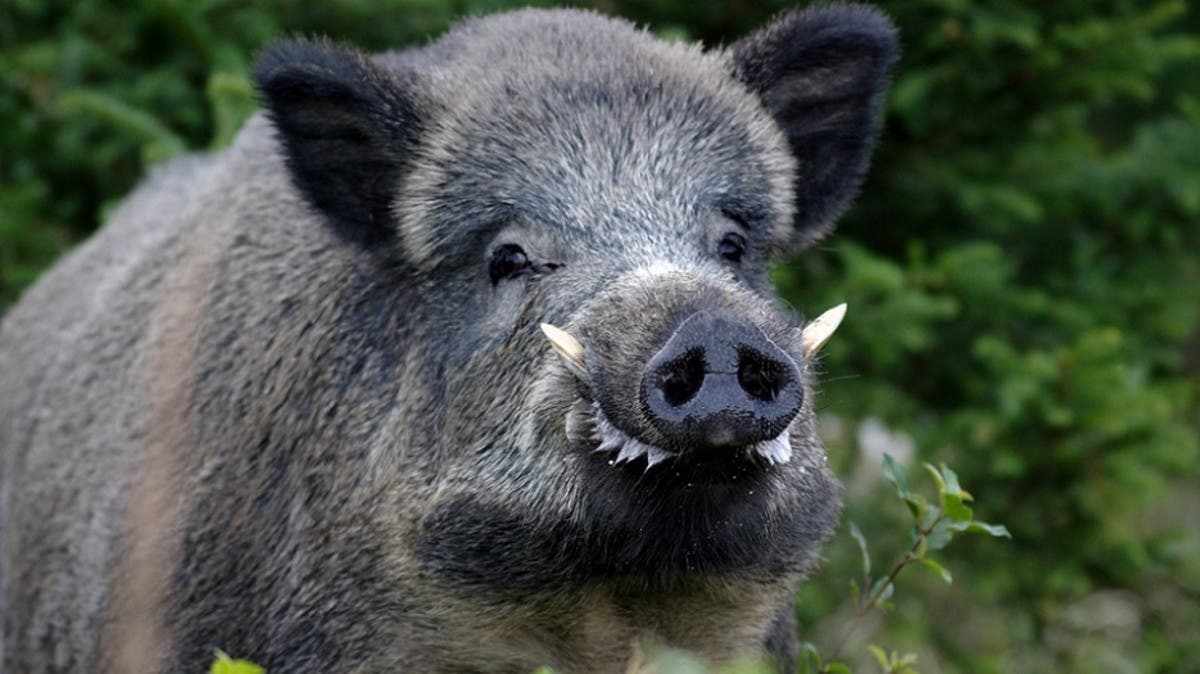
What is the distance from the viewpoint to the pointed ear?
455cm

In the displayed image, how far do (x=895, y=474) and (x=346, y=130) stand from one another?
5.53 ft

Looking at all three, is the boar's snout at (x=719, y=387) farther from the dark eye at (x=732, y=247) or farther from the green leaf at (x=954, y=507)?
the dark eye at (x=732, y=247)

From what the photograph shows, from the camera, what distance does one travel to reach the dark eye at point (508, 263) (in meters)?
4.01

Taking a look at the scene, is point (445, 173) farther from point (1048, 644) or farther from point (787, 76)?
point (1048, 644)

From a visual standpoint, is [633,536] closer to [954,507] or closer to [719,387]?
[719,387]

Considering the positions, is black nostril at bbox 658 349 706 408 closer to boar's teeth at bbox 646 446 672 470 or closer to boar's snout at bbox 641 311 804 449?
boar's snout at bbox 641 311 804 449

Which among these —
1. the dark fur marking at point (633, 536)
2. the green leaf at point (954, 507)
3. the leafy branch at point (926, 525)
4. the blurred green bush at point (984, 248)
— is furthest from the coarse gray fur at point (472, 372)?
the blurred green bush at point (984, 248)

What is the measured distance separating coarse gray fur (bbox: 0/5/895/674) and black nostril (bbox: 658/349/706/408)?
97 mm

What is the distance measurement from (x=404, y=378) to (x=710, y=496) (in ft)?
3.07

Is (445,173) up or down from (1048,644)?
up

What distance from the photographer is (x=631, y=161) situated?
4066mm

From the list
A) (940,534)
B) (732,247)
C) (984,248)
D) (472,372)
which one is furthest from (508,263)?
(984,248)

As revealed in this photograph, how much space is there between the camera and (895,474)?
3.41 metres

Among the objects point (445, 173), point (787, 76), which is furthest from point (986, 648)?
point (445, 173)
